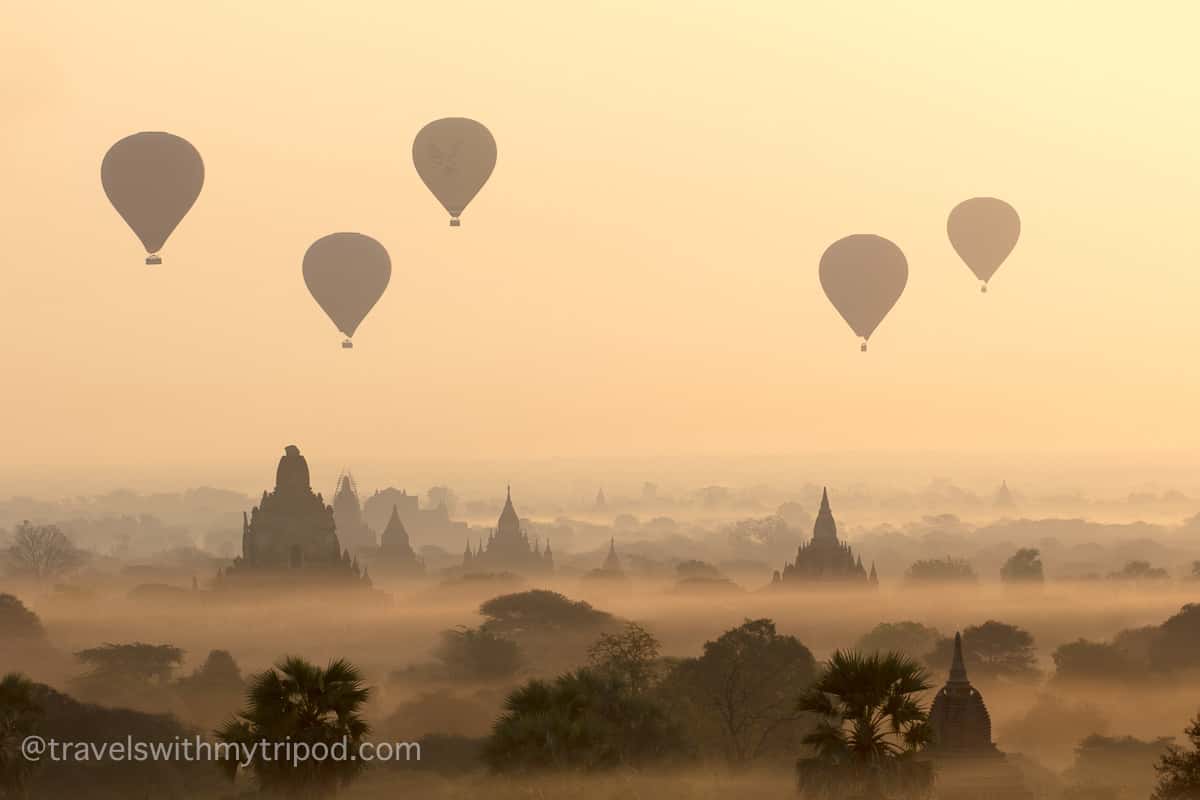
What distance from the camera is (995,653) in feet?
522

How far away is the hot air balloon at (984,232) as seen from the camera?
14800 centimetres

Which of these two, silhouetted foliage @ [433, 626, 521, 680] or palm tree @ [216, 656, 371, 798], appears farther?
silhouetted foliage @ [433, 626, 521, 680]

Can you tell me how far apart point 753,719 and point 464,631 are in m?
75.7

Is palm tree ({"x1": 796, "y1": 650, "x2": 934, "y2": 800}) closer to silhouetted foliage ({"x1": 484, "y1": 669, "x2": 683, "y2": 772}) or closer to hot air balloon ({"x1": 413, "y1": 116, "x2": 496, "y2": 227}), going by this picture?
silhouetted foliage ({"x1": 484, "y1": 669, "x2": 683, "y2": 772})

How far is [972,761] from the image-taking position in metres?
82.7

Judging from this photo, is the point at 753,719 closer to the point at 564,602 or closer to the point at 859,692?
the point at 859,692

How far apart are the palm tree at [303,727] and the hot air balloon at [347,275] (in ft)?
296

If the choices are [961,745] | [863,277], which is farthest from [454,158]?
[961,745]

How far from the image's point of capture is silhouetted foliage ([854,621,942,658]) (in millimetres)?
169375

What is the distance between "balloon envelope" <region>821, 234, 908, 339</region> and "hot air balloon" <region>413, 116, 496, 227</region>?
2584 centimetres

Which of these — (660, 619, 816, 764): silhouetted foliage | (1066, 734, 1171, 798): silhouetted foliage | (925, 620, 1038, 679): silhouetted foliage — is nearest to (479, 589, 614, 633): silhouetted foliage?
(925, 620, 1038, 679): silhouetted foliage

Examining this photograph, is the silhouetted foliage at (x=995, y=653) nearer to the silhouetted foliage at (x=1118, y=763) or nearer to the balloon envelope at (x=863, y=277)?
the balloon envelope at (x=863, y=277)

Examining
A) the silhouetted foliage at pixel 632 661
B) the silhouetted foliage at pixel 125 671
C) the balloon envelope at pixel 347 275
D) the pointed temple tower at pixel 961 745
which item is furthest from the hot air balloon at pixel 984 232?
the pointed temple tower at pixel 961 745

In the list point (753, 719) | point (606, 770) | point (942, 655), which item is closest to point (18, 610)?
point (942, 655)
